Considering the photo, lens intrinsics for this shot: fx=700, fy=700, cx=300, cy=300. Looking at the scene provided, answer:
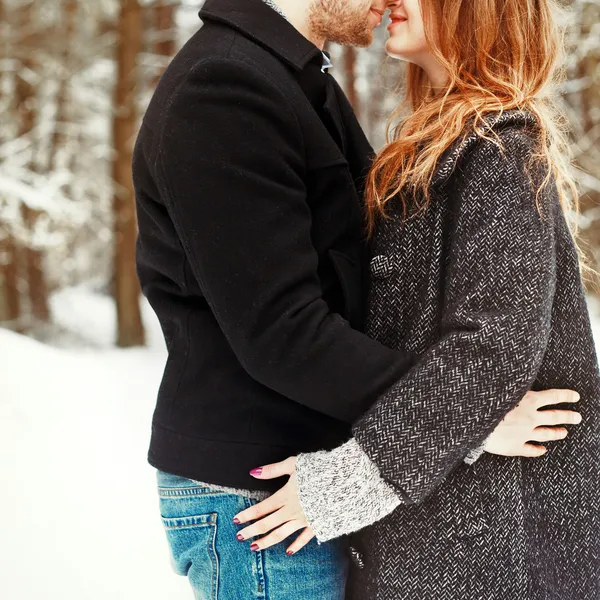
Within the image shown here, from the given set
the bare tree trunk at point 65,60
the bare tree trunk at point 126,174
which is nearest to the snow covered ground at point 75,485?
the bare tree trunk at point 126,174

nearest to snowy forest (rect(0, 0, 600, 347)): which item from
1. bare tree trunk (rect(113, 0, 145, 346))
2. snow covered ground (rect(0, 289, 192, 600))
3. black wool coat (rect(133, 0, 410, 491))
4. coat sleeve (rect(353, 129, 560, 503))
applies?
bare tree trunk (rect(113, 0, 145, 346))

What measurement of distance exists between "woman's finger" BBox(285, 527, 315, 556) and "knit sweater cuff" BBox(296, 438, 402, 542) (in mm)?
51

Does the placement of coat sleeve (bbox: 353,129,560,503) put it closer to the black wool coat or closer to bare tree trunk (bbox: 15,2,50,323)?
the black wool coat

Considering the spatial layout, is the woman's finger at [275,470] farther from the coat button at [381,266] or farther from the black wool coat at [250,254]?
the coat button at [381,266]

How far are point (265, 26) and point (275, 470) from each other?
3.08 feet

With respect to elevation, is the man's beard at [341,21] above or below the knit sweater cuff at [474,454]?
above

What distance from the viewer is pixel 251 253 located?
4.33 ft

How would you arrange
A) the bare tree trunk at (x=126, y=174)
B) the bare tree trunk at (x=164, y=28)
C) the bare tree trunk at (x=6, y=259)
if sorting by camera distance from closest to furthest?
the bare tree trunk at (x=126, y=174)
the bare tree trunk at (x=164, y=28)
the bare tree trunk at (x=6, y=259)

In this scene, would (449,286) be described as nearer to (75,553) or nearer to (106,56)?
(75,553)

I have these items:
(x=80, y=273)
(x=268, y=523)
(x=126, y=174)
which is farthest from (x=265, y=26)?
(x=80, y=273)

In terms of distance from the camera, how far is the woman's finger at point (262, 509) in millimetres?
1439

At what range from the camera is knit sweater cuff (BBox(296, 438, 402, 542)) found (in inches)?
53.7

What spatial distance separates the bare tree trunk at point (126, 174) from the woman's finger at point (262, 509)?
28.3 feet

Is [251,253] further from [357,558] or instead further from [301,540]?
[357,558]
